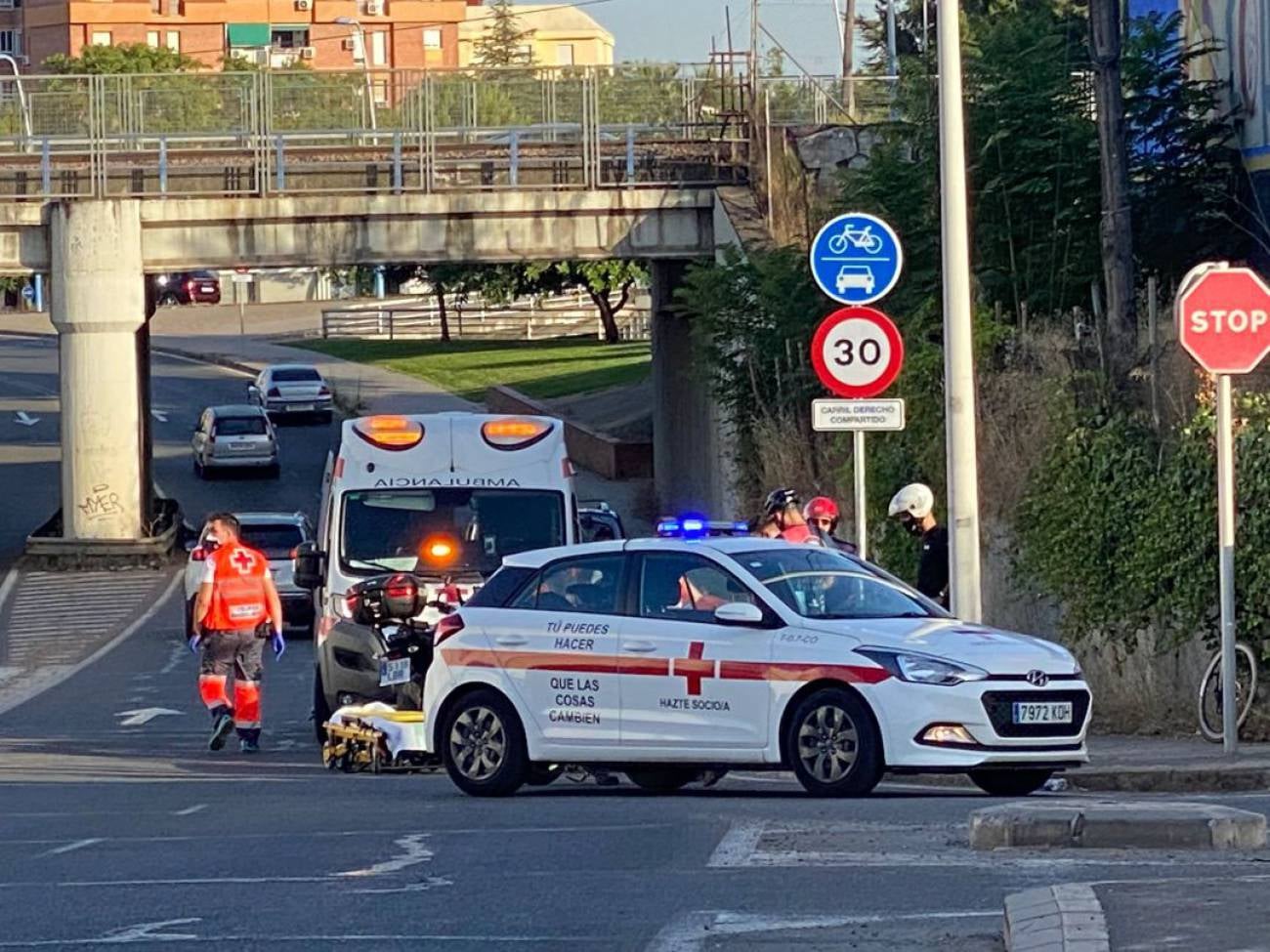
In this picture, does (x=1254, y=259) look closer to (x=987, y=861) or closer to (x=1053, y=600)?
Answer: (x=1053, y=600)

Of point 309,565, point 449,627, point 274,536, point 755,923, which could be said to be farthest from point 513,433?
point 274,536

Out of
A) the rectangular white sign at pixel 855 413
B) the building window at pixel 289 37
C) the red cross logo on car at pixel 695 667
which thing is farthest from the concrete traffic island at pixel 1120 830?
the building window at pixel 289 37

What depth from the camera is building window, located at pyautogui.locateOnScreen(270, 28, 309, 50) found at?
124 metres

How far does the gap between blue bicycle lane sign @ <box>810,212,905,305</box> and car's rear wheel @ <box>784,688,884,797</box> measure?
15.8 feet

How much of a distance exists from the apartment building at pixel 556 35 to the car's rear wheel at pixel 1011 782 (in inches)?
5021

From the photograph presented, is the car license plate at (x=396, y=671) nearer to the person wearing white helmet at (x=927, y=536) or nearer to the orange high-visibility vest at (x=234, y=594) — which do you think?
the orange high-visibility vest at (x=234, y=594)

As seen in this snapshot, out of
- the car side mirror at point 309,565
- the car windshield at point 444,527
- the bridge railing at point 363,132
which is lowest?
the car side mirror at point 309,565

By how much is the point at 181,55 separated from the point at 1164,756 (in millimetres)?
107893

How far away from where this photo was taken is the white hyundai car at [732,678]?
1324cm

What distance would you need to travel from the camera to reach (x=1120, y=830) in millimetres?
10602

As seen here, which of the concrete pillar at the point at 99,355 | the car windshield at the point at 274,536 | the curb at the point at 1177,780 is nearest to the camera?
the curb at the point at 1177,780

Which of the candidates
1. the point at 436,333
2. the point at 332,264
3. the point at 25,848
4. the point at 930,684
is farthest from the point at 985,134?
the point at 436,333

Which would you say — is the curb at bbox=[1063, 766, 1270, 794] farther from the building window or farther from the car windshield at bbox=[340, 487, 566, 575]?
the building window

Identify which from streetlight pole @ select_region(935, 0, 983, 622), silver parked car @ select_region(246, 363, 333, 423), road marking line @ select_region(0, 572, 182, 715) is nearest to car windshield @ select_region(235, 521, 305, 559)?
road marking line @ select_region(0, 572, 182, 715)
